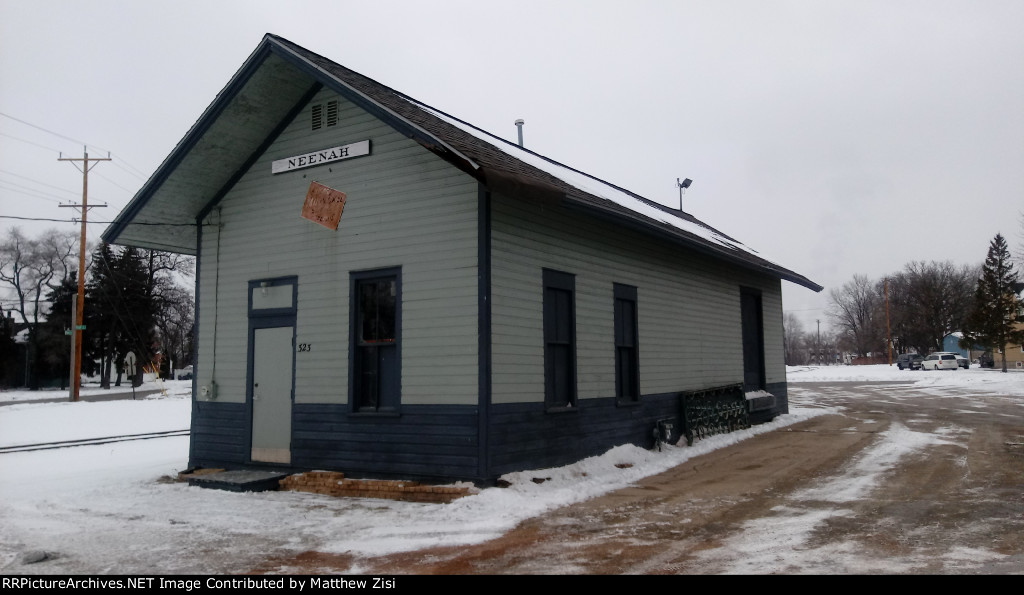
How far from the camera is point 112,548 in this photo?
6559 millimetres

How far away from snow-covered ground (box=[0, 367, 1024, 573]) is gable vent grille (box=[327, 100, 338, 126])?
549 centimetres

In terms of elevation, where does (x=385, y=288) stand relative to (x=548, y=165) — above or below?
below

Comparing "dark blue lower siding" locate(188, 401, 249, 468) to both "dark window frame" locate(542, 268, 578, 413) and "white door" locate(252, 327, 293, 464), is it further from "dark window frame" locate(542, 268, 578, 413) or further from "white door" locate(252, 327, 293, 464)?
"dark window frame" locate(542, 268, 578, 413)

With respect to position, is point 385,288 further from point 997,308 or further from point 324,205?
point 997,308

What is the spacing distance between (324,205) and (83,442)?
11.5 meters

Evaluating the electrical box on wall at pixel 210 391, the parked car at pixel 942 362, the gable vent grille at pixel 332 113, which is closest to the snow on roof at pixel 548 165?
the gable vent grille at pixel 332 113

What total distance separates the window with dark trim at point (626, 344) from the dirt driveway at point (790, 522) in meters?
1.65

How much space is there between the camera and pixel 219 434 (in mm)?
11484

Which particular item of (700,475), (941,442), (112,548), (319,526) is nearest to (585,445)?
(700,475)

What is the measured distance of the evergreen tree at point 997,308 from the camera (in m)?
47.5

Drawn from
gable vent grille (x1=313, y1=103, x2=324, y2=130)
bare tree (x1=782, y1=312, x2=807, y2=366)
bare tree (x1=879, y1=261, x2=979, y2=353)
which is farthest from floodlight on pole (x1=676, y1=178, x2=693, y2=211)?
bare tree (x1=782, y1=312, x2=807, y2=366)

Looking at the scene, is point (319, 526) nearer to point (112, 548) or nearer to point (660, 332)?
point (112, 548)

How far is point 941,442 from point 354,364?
10.8 metres

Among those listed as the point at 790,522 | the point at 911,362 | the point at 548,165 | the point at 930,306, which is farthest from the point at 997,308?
the point at 790,522
